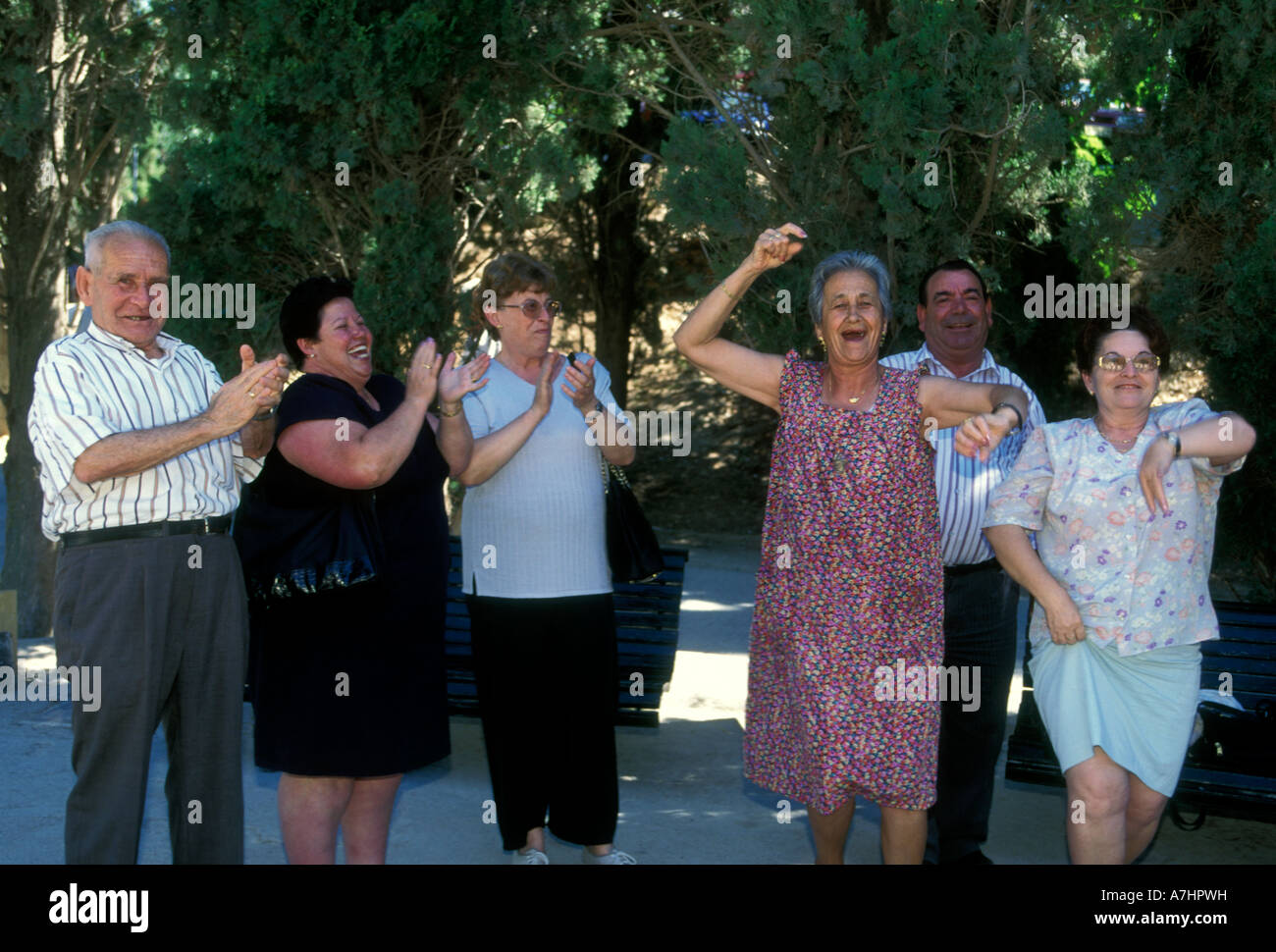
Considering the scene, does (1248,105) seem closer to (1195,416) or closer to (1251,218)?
(1251,218)

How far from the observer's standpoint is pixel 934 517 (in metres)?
4.00

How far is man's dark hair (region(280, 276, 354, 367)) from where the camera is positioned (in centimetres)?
404

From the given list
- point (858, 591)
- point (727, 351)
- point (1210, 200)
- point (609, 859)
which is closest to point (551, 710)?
point (609, 859)

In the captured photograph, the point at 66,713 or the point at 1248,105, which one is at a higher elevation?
the point at 1248,105

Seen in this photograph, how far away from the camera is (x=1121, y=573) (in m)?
3.82

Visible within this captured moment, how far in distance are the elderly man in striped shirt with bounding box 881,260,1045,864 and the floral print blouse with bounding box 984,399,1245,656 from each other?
2.22 feet

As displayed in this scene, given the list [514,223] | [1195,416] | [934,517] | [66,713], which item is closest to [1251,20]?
[1195,416]

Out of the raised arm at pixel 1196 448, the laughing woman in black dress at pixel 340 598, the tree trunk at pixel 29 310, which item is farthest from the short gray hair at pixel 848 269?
the tree trunk at pixel 29 310

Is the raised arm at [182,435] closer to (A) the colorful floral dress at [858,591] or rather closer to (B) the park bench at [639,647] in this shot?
(A) the colorful floral dress at [858,591]

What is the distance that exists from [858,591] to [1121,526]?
74cm

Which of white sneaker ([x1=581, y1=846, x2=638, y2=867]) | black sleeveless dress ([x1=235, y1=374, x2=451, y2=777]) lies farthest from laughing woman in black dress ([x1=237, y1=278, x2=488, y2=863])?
white sneaker ([x1=581, y1=846, x2=638, y2=867])

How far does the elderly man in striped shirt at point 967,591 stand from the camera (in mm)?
4637
